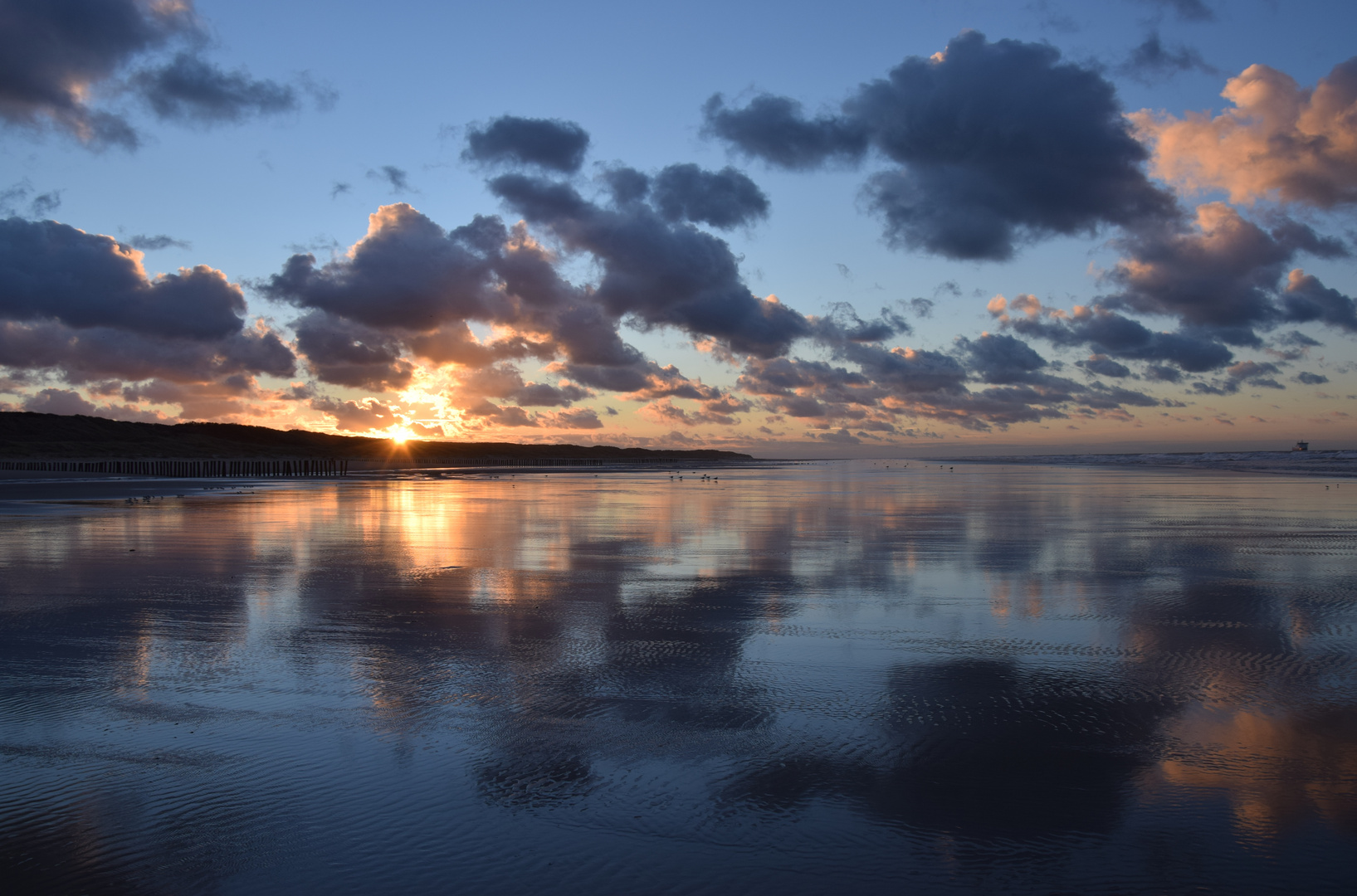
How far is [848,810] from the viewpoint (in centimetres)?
553

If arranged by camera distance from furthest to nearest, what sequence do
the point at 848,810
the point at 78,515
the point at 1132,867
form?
the point at 78,515, the point at 848,810, the point at 1132,867

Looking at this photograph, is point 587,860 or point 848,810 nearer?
point 587,860

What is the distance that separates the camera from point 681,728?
23.3 feet

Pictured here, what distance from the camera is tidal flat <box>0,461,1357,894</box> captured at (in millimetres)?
4926

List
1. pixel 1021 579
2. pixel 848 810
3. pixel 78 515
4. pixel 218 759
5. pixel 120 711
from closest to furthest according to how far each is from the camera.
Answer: pixel 848 810
pixel 218 759
pixel 120 711
pixel 1021 579
pixel 78 515

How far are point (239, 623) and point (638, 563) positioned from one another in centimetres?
788

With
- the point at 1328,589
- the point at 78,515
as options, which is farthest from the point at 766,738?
the point at 78,515

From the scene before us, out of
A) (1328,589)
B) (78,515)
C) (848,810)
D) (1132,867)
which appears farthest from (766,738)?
(78,515)

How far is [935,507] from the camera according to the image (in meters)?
33.2

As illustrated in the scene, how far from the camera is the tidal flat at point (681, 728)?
4926 mm

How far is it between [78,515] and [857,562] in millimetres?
27882

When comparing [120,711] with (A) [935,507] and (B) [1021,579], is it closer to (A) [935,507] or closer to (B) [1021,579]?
(B) [1021,579]

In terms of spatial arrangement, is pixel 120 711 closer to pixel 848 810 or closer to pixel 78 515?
pixel 848 810

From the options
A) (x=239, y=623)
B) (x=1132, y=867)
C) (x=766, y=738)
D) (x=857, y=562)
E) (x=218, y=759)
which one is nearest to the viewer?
(x=1132, y=867)
